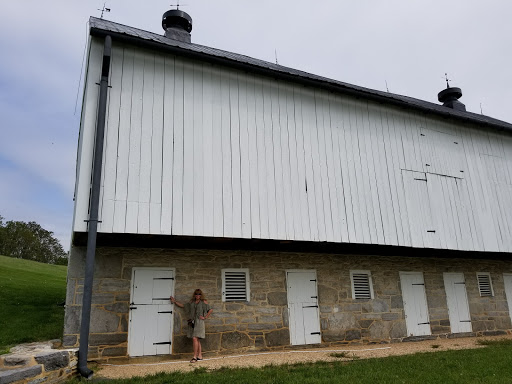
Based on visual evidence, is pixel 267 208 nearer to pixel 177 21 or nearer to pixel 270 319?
pixel 270 319

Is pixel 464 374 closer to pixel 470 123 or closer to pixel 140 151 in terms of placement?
pixel 140 151

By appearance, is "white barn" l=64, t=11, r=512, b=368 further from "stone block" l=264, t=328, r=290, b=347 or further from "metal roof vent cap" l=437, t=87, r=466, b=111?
"metal roof vent cap" l=437, t=87, r=466, b=111

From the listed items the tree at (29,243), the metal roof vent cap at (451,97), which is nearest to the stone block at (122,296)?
the metal roof vent cap at (451,97)

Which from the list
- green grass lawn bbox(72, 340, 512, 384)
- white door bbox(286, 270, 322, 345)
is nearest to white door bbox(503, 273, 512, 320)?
green grass lawn bbox(72, 340, 512, 384)

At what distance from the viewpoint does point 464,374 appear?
17.2 feet

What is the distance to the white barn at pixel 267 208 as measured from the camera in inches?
257

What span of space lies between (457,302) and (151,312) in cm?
772

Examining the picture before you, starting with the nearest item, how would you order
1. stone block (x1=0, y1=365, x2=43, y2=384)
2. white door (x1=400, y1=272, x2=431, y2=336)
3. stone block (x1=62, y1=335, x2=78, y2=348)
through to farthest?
stone block (x1=0, y1=365, x2=43, y2=384) < stone block (x1=62, y1=335, x2=78, y2=348) < white door (x1=400, y1=272, x2=431, y2=336)

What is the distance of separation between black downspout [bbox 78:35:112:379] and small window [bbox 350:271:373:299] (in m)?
5.52

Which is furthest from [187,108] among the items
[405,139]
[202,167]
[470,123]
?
[470,123]

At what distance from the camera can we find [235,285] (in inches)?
299

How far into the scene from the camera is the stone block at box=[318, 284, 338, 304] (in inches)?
326

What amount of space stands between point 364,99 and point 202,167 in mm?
4417

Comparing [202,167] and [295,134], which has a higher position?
[295,134]
